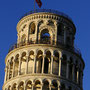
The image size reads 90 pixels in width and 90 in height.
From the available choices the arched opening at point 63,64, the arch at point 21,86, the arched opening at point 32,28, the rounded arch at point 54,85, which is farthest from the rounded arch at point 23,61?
the arched opening at point 63,64

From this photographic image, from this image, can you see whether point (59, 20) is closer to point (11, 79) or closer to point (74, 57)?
point (74, 57)

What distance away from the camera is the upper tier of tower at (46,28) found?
7000 cm

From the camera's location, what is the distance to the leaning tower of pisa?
65312 millimetres

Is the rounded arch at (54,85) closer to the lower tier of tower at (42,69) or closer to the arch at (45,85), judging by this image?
the lower tier of tower at (42,69)

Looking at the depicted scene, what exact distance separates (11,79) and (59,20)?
13.1 m

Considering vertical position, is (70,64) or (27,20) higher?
(27,20)

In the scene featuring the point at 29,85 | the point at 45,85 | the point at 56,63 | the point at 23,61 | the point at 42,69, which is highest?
the point at 23,61

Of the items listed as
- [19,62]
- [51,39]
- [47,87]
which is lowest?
[47,87]

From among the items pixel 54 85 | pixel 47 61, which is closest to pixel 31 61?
pixel 47 61

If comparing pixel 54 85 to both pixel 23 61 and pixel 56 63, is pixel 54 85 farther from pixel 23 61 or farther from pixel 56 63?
pixel 23 61

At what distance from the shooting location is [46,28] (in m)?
70.4

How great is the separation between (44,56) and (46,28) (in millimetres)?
6174

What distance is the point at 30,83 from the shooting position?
215 ft

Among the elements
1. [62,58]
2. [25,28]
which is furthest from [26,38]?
[62,58]
